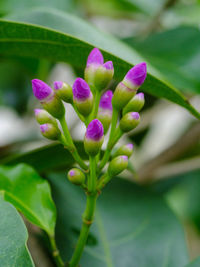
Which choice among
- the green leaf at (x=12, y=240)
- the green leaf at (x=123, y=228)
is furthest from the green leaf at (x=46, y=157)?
the green leaf at (x=12, y=240)

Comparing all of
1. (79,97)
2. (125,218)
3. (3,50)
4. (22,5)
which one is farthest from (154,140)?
(79,97)

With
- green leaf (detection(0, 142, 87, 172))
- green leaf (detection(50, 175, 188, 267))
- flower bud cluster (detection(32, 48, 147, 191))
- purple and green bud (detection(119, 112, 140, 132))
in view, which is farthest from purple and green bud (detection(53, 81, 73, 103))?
green leaf (detection(50, 175, 188, 267))

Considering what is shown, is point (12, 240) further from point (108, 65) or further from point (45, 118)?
point (108, 65)

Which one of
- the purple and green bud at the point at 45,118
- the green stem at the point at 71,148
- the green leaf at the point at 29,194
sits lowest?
the green leaf at the point at 29,194

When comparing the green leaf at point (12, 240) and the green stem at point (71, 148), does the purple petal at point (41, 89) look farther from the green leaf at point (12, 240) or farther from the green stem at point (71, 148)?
the green leaf at point (12, 240)

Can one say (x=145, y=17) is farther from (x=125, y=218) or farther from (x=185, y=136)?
(x=125, y=218)

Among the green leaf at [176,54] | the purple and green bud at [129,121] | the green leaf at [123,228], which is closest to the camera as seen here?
the purple and green bud at [129,121]

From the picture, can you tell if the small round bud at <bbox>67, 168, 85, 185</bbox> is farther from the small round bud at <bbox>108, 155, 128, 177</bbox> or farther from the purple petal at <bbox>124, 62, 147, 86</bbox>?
the purple petal at <bbox>124, 62, 147, 86</bbox>
